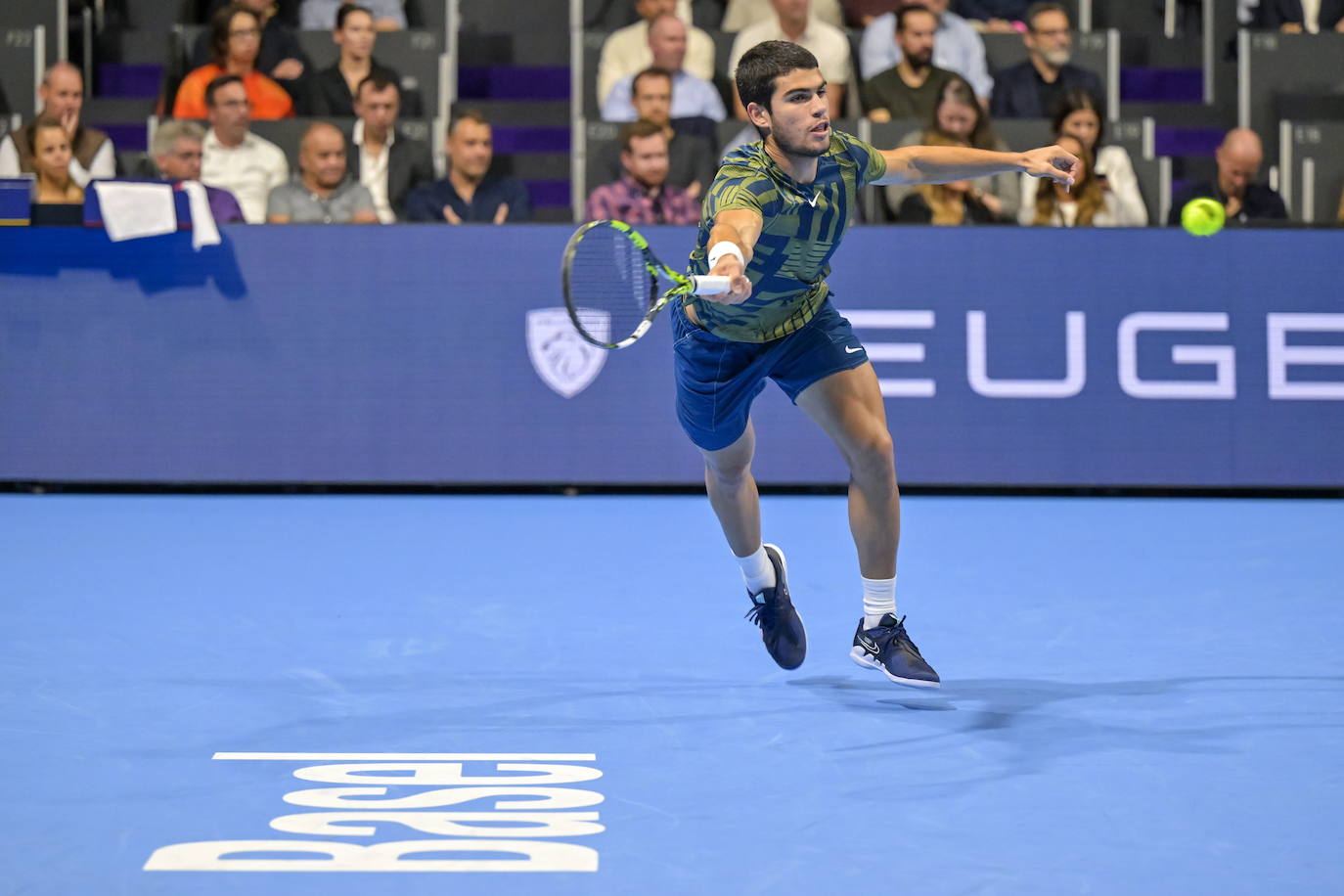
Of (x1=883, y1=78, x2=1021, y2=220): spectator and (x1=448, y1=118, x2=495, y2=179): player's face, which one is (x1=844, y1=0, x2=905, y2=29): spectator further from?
(x1=448, y1=118, x2=495, y2=179): player's face

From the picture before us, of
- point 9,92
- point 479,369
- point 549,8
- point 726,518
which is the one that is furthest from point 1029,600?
point 9,92

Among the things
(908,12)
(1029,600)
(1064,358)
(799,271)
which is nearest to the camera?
(799,271)

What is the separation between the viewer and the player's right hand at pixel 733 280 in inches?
160

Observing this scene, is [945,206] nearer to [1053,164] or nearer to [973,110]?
[973,110]

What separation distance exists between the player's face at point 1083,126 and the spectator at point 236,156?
4.47 m

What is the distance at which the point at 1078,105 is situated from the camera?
953 cm

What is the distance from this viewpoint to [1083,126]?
9500 mm

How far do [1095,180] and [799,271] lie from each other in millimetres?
5097

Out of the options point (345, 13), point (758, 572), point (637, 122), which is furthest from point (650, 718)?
point (345, 13)

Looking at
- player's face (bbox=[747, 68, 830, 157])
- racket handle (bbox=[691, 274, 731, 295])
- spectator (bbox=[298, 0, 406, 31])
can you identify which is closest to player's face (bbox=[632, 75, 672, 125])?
spectator (bbox=[298, 0, 406, 31])

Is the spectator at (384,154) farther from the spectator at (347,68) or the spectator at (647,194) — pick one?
the spectator at (647,194)

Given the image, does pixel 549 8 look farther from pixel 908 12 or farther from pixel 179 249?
pixel 179 249

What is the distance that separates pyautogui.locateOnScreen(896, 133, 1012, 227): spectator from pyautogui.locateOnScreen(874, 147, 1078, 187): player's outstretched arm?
4.30m

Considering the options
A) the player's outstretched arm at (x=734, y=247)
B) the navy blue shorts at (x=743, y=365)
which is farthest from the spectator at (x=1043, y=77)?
the player's outstretched arm at (x=734, y=247)
